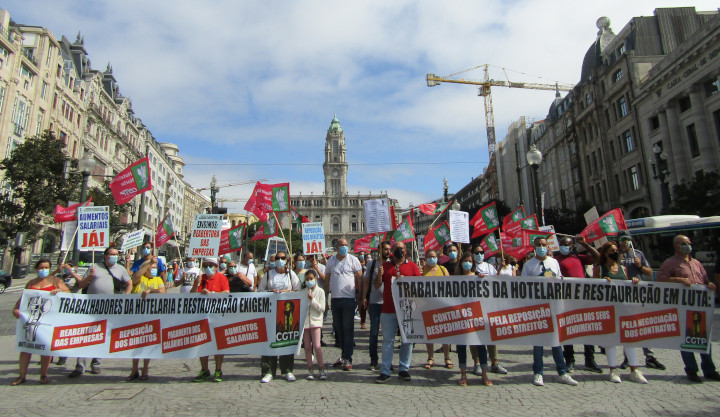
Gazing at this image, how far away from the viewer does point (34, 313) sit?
6.37 meters

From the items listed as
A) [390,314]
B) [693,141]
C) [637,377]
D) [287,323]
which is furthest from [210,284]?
[693,141]

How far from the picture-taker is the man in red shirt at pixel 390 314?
6133mm

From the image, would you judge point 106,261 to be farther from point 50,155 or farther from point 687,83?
point 687,83

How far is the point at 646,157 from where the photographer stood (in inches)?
1351

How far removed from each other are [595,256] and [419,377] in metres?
3.39

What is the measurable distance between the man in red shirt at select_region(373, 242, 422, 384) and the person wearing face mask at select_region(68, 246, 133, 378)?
4.04 metres

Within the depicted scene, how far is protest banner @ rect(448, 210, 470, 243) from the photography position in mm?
11891

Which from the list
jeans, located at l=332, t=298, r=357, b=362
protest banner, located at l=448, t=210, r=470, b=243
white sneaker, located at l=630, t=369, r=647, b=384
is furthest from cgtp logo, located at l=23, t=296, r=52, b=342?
protest banner, located at l=448, t=210, r=470, b=243

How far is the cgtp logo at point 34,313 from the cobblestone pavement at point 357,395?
2.28 ft

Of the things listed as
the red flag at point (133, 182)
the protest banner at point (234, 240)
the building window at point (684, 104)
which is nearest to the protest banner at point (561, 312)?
the red flag at point (133, 182)

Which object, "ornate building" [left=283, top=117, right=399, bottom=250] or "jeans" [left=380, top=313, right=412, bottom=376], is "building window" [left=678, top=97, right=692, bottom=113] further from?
"ornate building" [left=283, top=117, right=399, bottom=250]

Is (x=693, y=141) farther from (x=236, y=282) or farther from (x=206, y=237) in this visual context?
(x=236, y=282)

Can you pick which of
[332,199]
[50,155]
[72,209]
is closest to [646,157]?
[72,209]

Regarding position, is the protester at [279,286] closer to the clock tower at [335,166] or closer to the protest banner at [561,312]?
the protest banner at [561,312]
